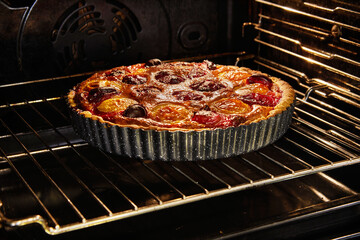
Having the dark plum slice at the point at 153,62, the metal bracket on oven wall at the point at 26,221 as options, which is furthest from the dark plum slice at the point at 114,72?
the metal bracket on oven wall at the point at 26,221

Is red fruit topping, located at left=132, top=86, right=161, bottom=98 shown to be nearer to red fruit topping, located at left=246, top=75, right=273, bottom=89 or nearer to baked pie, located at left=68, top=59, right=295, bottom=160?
baked pie, located at left=68, top=59, right=295, bottom=160

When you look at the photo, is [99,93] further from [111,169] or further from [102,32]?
[102,32]

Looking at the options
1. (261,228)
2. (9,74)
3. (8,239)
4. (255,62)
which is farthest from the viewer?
(255,62)

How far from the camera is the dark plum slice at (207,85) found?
2.04 metres

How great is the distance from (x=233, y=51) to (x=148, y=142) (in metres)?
1.10

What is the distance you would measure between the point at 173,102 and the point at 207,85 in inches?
8.5

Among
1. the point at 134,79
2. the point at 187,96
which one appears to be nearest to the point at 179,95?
the point at 187,96

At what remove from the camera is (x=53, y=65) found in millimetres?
2201

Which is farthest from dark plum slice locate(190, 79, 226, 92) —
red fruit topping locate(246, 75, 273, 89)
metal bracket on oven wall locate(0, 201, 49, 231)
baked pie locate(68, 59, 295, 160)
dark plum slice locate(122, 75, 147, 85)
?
metal bracket on oven wall locate(0, 201, 49, 231)

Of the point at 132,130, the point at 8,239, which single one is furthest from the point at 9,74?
the point at 8,239

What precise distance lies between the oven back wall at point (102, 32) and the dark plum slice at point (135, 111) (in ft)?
2.01

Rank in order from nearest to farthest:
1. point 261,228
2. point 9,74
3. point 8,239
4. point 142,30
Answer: point 8,239
point 261,228
point 9,74
point 142,30

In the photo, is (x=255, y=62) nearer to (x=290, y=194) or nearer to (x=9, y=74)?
(x=290, y=194)

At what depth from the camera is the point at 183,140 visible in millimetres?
1651
